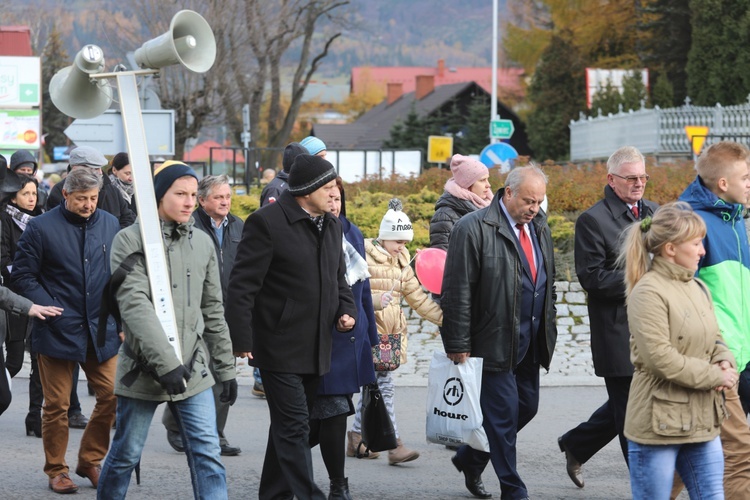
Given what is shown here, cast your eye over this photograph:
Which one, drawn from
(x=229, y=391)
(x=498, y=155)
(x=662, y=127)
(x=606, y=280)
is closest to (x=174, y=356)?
(x=229, y=391)

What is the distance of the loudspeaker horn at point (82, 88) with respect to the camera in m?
5.91

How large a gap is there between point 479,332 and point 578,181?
1121 cm

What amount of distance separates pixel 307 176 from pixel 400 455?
2435 mm

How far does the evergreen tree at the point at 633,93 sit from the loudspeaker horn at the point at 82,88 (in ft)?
122

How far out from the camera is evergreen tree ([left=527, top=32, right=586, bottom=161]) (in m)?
52.1

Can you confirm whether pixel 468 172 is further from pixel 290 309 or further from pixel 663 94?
pixel 663 94

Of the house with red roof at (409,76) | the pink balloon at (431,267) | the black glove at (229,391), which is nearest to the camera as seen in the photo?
the black glove at (229,391)

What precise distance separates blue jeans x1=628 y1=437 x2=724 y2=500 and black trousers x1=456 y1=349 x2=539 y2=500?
138 centimetres

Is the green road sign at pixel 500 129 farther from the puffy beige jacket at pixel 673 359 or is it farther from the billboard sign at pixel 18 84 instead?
the puffy beige jacket at pixel 673 359

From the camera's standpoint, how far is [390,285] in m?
7.86

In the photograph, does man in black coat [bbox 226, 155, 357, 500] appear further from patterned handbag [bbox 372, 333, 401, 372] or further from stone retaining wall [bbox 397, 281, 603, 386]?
stone retaining wall [bbox 397, 281, 603, 386]

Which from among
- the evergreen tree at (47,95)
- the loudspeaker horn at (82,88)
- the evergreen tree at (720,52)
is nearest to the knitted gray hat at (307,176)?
the loudspeaker horn at (82,88)

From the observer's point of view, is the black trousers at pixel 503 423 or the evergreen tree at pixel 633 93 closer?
the black trousers at pixel 503 423

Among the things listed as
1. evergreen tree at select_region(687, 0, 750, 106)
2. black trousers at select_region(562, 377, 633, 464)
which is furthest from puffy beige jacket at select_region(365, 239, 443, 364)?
evergreen tree at select_region(687, 0, 750, 106)
